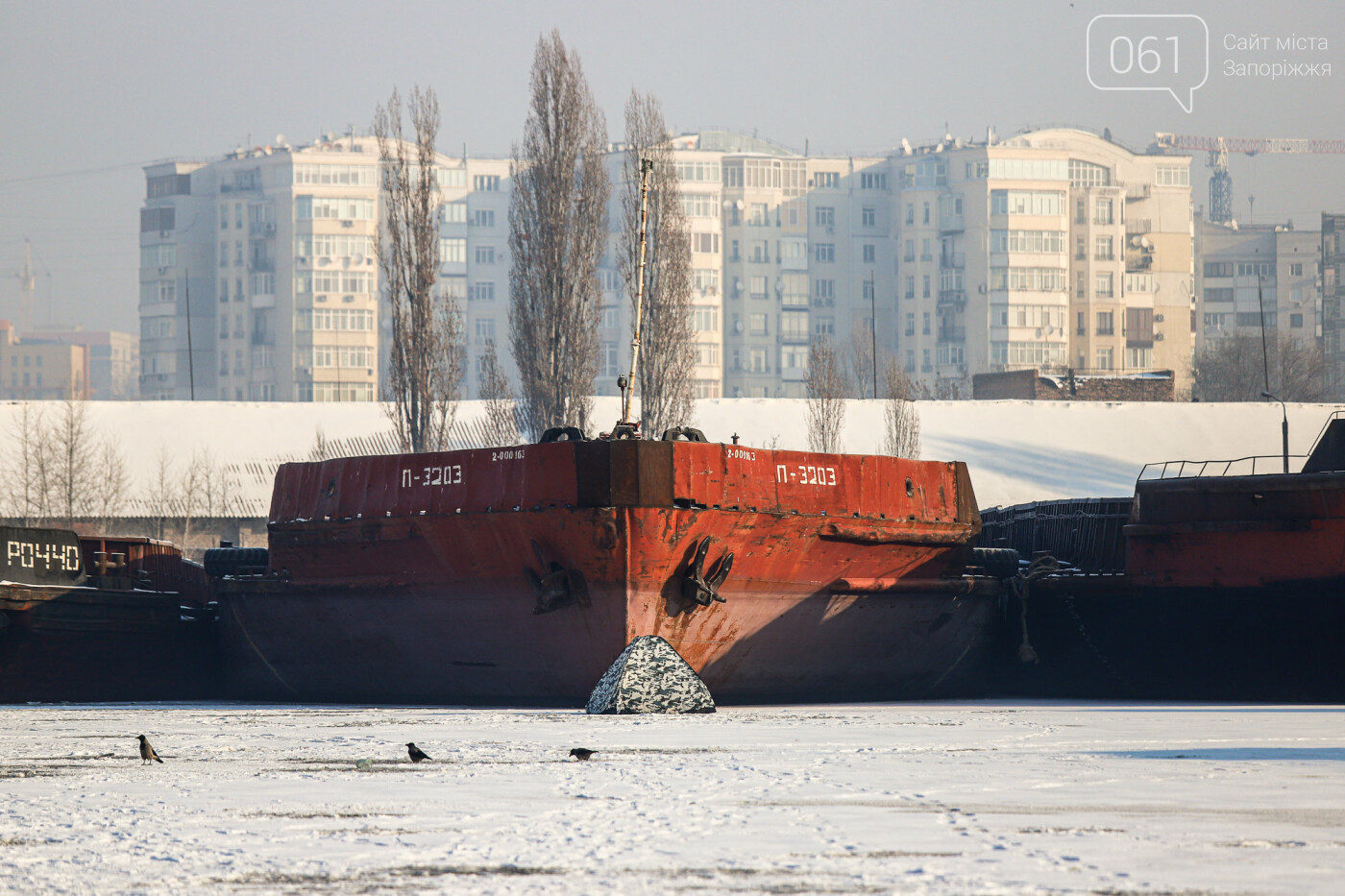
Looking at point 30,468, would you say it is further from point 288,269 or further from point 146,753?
point 288,269

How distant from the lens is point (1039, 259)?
114 meters

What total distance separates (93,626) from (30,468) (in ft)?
106

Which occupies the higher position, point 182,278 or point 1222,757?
point 182,278

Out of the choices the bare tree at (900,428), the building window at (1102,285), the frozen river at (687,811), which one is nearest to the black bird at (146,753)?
the frozen river at (687,811)

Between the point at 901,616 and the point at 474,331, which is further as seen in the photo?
the point at 474,331

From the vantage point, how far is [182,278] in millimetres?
121688

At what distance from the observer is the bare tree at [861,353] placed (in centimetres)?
11594

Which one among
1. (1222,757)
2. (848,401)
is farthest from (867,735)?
(848,401)

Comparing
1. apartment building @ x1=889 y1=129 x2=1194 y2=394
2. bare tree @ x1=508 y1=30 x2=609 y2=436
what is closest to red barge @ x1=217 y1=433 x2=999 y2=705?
bare tree @ x1=508 y1=30 x2=609 y2=436

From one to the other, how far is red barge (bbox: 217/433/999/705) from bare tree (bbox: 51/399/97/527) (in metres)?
28.9

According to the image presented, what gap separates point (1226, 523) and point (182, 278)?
374 feet

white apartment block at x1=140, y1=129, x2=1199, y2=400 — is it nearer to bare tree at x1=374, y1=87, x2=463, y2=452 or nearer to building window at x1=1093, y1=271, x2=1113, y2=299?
building window at x1=1093, y1=271, x2=1113, y2=299

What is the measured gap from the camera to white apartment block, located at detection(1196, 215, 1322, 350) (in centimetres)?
13638

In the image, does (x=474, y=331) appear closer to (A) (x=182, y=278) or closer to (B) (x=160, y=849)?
(A) (x=182, y=278)
